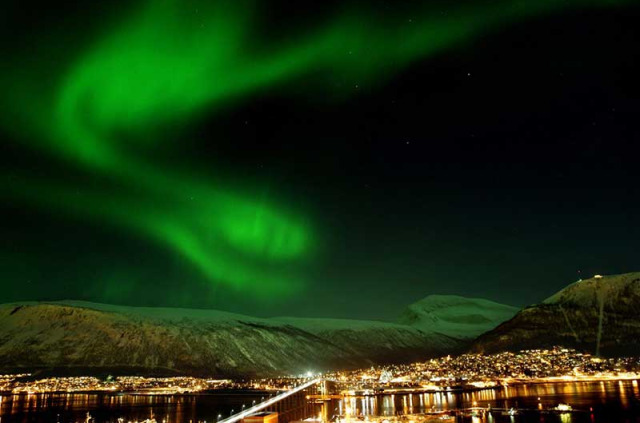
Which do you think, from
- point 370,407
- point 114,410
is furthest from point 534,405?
point 114,410

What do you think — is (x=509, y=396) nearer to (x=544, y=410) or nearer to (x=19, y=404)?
(x=544, y=410)

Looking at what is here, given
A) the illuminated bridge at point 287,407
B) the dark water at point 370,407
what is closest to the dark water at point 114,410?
the dark water at point 370,407

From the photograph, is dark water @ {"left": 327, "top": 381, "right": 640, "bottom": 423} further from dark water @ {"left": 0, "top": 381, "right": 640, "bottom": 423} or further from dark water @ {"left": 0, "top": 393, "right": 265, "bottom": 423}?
dark water @ {"left": 0, "top": 393, "right": 265, "bottom": 423}

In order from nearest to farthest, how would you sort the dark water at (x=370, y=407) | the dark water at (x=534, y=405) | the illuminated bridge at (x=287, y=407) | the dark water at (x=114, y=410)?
the illuminated bridge at (x=287, y=407) → the dark water at (x=534, y=405) → the dark water at (x=370, y=407) → the dark water at (x=114, y=410)

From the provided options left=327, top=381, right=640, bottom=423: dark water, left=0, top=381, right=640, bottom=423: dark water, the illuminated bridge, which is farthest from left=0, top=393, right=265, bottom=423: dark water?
left=327, top=381, right=640, bottom=423: dark water

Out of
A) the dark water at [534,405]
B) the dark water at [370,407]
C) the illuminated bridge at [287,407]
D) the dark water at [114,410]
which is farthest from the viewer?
the dark water at [114,410]

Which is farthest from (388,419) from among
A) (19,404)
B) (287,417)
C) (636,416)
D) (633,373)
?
(633,373)

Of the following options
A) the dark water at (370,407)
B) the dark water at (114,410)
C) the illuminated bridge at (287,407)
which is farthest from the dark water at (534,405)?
the dark water at (114,410)

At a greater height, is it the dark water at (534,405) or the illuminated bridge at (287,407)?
the illuminated bridge at (287,407)

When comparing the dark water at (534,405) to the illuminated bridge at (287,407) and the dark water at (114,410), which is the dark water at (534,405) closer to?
the illuminated bridge at (287,407)

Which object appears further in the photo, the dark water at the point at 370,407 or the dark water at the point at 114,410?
the dark water at the point at 114,410

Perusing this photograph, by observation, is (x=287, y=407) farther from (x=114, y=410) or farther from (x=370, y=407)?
(x=114, y=410)
